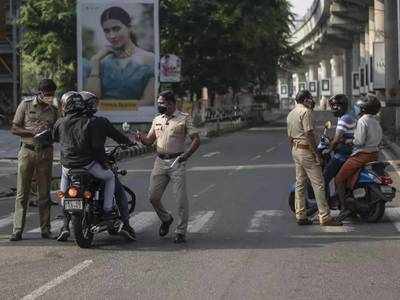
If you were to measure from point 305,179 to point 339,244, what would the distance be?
155 cm

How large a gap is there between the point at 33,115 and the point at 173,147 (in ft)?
6.24

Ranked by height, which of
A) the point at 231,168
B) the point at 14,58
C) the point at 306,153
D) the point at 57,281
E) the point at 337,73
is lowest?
the point at 57,281

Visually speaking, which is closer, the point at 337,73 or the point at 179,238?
the point at 179,238

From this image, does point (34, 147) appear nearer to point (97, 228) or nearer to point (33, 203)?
point (97, 228)

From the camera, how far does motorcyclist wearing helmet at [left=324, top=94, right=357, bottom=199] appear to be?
10.5 metres

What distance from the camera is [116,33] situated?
3056 centimetres

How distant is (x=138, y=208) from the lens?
12.8 metres

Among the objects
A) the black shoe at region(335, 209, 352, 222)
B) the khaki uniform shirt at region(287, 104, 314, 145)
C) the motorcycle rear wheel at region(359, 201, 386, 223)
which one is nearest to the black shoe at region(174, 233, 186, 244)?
the khaki uniform shirt at region(287, 104, 314, 145)

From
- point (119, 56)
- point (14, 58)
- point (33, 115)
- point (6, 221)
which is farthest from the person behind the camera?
point (14, 58)

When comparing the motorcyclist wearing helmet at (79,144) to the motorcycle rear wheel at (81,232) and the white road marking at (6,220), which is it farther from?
the white road marking at (6,220)

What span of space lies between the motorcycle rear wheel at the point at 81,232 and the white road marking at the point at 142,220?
4.78 feet

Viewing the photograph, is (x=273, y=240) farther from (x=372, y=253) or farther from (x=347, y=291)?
(x=347, y=291)

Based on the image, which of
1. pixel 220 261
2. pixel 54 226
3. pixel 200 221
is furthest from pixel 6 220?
pixel 220 261

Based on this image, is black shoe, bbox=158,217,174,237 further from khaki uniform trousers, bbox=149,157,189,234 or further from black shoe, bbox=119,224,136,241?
black shoe, bbox=119,224,136,241
